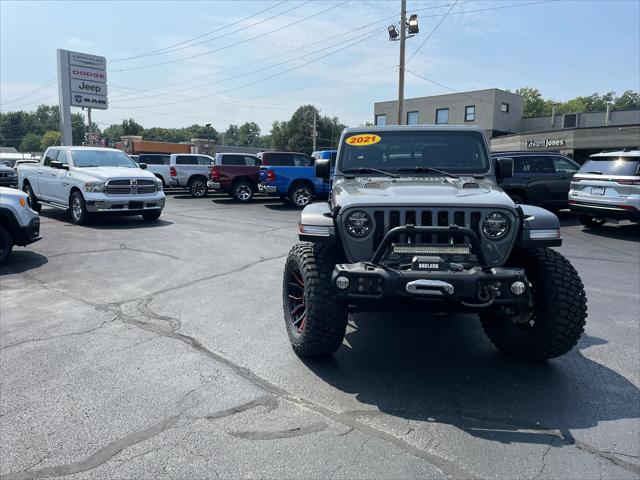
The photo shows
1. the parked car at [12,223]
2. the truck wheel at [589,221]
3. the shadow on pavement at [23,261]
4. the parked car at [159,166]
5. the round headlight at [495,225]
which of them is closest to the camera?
the round headlight at [495,225]

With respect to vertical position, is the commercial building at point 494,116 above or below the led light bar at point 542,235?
above

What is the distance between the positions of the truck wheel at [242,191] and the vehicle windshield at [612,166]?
38.6 feet

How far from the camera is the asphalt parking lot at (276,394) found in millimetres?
2772

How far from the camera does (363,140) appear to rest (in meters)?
5.30

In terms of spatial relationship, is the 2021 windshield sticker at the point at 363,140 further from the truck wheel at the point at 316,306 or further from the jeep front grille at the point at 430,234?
the jeep front grille at the point at 430,234

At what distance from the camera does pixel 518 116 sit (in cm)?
5016

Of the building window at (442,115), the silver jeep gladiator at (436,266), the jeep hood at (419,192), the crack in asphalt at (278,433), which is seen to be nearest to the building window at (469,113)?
the building window at (442,115)

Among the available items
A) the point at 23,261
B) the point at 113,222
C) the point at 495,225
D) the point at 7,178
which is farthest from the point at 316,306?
the point at 7,178

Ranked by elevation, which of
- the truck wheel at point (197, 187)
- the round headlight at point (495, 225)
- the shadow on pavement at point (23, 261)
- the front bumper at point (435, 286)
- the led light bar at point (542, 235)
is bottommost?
the shadow on pavement at point (23, 261)

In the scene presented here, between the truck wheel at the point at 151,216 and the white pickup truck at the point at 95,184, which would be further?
the truck wheel at the point at 151,216

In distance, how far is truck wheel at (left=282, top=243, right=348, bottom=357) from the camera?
3.70m

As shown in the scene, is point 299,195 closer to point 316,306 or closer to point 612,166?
point 612,166

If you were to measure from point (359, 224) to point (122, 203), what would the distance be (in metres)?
9.61

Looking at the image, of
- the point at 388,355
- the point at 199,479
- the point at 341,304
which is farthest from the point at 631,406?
the point at 199,479
